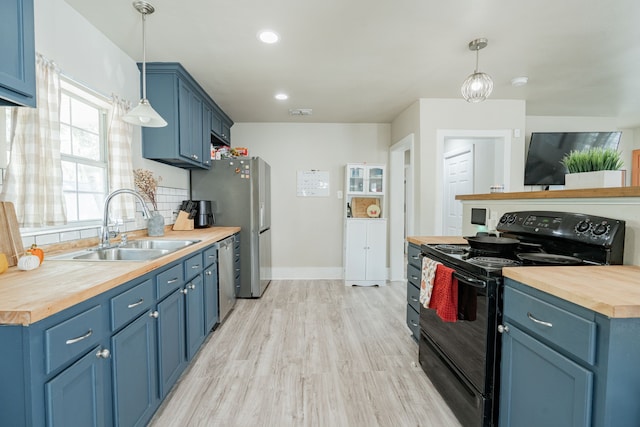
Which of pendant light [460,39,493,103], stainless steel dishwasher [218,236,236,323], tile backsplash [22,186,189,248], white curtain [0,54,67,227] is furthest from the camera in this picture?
stainless steel dishwasher [218,236,236,323]

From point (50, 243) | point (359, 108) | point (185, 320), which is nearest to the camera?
point (50, 243)

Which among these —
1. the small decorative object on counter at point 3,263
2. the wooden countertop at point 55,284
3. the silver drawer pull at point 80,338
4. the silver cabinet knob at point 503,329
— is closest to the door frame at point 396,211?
the silver cabinet knob at point 503,329

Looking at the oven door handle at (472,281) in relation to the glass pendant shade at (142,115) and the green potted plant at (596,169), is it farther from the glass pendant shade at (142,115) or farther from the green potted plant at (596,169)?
the glass pendant shade at (142,115)

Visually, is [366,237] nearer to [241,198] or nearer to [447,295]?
[241,198]

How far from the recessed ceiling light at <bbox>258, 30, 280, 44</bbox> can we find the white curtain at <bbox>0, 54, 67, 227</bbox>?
1.31 m

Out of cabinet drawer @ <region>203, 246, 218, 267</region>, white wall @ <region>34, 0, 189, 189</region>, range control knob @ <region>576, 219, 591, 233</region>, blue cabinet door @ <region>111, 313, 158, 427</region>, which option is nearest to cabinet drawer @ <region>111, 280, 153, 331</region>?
blue cabinet door @ <region>111, 313, 158, 427</region>

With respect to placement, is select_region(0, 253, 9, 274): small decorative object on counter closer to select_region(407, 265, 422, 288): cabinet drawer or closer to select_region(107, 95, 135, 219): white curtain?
select_region(107, 95, 135, 219): white curtain

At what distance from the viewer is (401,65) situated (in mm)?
2648

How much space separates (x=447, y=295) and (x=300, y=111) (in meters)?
3.18

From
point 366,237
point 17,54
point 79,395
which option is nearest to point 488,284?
point 79,395

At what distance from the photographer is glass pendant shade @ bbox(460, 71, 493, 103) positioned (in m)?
2.19

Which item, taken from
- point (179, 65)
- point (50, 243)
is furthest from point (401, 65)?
point (50, 243)

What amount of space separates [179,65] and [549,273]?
307 cm

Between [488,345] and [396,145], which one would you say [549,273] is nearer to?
[488,345]
